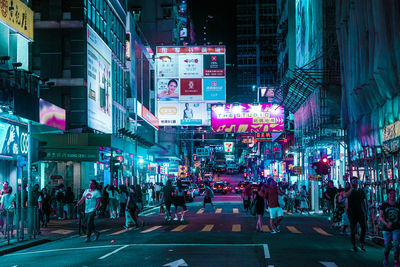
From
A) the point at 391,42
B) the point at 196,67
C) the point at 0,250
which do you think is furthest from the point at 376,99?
the point at 196,67

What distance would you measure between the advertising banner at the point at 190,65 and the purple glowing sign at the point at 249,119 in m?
3.63

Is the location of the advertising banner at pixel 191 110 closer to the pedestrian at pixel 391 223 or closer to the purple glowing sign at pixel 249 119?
the purple glowing sign at pixel 249 119

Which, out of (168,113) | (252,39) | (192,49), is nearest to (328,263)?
(192,49)

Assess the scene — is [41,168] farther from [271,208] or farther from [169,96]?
[271,208]

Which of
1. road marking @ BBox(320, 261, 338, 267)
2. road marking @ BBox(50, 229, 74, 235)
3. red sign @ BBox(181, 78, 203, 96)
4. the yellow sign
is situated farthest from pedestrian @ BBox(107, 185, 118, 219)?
road marking @ BBox(320, 261, 338, 267)

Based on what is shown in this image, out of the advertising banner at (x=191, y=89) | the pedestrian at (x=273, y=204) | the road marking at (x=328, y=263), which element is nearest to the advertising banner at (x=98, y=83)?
the advertising banner at (x=191, y=89)

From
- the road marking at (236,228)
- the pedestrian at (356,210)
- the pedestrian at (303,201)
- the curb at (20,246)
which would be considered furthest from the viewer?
the pedestrian at (303,201)

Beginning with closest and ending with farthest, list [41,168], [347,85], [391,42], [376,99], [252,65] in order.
Answer: [391,42]
[376,99]
[347,85]
[41,168]
[252,65]

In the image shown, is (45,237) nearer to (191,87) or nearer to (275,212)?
(275,212)

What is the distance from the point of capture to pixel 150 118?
182ft

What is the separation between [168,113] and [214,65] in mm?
5079

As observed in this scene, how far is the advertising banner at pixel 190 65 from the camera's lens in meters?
43.1

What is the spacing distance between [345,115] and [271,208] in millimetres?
10638

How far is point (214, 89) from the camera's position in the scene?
43.7 meters
